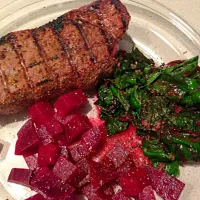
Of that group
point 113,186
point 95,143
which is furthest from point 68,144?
point 113,186

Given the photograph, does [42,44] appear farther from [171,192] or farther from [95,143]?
[171,192]

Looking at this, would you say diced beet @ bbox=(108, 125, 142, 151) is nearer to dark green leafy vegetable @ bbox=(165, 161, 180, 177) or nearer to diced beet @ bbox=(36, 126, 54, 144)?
dark green leafy vegetable @ bbox=(165, 161, 180, 177)

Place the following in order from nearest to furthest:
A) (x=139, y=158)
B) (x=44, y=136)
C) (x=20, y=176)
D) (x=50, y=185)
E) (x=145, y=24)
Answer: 1. (x=50, y=185)
2. (x=20, y=176)
3. (x=44, y=136)
4. (x=139, y=158)
5. (x=145, y=24)

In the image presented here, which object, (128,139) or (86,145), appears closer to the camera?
(86,145)

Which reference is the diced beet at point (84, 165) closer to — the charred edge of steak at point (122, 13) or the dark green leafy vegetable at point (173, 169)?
the dark green leafy vegetable at point (173, 169)

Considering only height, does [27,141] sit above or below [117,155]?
above

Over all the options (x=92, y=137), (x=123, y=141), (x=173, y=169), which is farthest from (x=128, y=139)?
(x=173, y=169)

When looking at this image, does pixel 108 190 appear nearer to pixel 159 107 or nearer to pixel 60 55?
pixel 159 107
